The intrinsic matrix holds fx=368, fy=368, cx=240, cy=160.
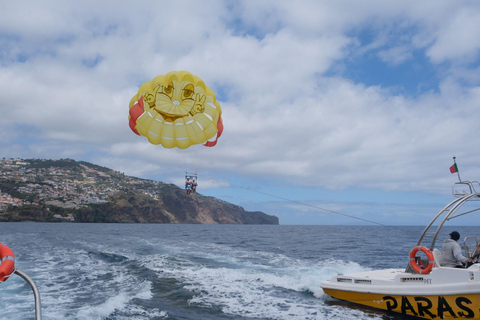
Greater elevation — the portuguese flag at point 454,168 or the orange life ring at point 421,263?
the portuguese flag at point 454,168

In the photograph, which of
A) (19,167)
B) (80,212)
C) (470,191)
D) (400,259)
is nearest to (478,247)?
(470,191)

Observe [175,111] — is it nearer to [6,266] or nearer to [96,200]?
[6,266]

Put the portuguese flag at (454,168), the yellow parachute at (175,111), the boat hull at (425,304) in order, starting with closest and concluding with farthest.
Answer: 1. the boat hull at (425,304)
2. the portuguese flag at (454,168)
3. the yellow parachute at (175,111)

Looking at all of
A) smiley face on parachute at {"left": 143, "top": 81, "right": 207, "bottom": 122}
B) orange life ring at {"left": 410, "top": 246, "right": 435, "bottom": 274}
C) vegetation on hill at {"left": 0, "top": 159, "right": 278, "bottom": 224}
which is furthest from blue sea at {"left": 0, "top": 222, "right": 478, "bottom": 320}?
vegetation on hill at {"left": 0, "top": 159, "right": 278, "bottom": 224}

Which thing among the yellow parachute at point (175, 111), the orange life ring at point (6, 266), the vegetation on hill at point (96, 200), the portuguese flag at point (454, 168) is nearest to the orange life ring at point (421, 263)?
the portuguese flag at point (454, 168)

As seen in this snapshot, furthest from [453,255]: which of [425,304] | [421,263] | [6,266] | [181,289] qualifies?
[6,266]

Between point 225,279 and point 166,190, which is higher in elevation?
point 166,190

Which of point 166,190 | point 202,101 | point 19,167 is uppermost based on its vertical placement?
point 19,167

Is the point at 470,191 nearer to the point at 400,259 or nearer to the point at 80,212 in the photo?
the point at 400,259

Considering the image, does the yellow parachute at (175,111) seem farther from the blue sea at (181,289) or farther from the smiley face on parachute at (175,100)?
the blue sea at (181,289)
